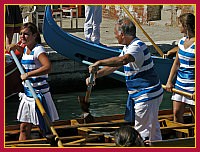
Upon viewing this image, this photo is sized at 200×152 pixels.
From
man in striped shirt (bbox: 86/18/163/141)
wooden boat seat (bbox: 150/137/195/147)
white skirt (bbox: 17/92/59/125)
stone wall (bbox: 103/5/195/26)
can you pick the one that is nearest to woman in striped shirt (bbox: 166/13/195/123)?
wooden boat seat (bbox: 150/137/195/147)

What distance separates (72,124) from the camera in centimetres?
629

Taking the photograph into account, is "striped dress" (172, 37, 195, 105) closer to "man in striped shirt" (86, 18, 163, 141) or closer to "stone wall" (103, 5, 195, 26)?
"man in striped shirt" (86, 18, 163, 141)

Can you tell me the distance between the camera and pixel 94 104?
9695 millimetres

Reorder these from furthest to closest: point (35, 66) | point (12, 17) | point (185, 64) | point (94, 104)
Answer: point (94, 104) → point (12, 17) → point (185, 64) → point (35, 66)

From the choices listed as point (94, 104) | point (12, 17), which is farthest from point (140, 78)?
point (94, 104)

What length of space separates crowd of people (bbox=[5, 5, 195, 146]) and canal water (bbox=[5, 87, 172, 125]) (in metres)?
3.10

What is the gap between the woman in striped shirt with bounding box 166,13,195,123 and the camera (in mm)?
5742

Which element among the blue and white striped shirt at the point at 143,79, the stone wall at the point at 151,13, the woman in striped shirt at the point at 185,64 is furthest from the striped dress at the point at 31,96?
the stone wall at the point at 151,13

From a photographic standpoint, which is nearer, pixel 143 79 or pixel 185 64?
pixel 143 79

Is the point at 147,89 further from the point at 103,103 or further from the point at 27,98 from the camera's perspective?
the point at 103,103

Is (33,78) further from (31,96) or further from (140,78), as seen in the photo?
(140,78)

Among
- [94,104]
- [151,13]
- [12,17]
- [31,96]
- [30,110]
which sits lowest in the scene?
[94,104]

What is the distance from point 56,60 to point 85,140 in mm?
4826

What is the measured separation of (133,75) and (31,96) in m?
0.86
